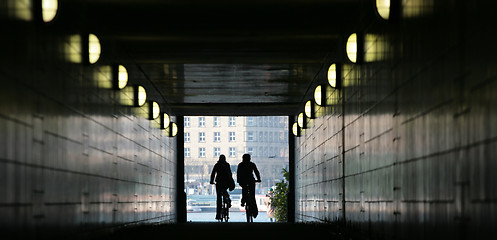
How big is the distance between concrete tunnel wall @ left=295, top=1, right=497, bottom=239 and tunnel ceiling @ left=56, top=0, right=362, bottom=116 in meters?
0.93

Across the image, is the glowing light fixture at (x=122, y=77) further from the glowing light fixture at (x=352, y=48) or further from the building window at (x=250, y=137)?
the building window at (x=250, y=137)

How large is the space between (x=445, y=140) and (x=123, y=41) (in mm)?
7335

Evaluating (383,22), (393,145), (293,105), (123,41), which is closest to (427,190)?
(393,145)

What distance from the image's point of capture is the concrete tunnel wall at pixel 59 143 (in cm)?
570

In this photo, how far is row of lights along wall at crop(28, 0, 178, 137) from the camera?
6.45 meters

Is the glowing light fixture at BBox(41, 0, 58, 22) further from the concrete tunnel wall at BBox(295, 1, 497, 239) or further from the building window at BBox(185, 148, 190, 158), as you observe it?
the building window at BBox(185, 148, 190, 158)

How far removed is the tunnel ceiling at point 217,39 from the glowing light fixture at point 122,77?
140mm

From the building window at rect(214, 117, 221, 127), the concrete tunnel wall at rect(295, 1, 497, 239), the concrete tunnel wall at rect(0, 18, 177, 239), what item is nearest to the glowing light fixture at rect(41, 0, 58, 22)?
Result: the concrete tunnel wall at rect(0, 18, 177, 239)


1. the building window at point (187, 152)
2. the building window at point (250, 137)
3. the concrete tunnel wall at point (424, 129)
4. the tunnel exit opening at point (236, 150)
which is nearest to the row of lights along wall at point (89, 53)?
the concrete tunnel wall at point (424, 129)

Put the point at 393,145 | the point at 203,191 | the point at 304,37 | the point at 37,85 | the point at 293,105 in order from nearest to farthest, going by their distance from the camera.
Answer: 1. the point at 37,85
2. the point at 393,145
3. the point at 304,37
4. the point at 293,105
5. the point at 203,191

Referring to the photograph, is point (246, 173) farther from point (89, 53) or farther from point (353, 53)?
point (89, 53)

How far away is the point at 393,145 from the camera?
23.0 ft

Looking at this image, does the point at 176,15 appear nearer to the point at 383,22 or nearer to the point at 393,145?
the point at 383,22

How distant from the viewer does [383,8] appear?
274 inches
